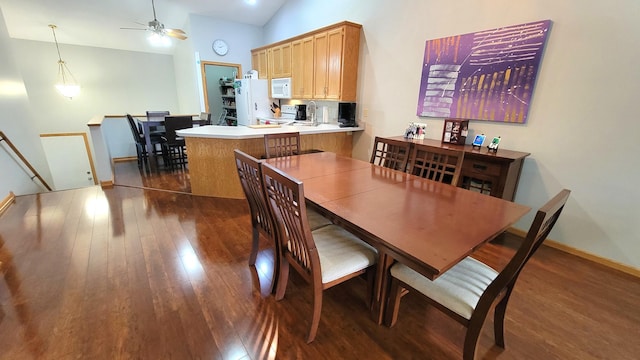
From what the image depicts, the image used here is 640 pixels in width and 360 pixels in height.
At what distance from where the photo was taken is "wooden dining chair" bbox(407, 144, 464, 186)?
1959 mm

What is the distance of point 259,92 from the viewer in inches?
217

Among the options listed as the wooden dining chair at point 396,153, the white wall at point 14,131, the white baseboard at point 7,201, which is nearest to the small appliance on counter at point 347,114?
the wooden dining chair at point 396,153

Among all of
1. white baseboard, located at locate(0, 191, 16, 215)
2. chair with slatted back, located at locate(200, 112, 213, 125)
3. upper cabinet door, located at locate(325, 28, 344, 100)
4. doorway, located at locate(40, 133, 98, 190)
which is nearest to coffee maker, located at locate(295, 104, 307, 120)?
upper cabinet door, located at locate(325, 28, 344, 100)

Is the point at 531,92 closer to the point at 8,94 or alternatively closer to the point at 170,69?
the point at 8,94

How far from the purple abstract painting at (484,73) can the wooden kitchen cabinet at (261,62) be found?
3.59 meters

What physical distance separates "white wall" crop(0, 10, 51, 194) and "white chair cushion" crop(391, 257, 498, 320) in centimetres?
452

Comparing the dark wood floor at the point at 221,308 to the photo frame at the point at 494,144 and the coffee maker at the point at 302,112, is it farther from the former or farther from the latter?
the coffee maker at the point at 302,112

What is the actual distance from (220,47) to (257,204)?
17.3ft

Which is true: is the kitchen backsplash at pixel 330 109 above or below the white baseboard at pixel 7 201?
above

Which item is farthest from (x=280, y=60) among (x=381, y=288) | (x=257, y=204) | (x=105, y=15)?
(x=381, y=288)

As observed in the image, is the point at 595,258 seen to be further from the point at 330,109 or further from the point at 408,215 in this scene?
the point at 330,109

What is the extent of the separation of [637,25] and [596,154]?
0.96m

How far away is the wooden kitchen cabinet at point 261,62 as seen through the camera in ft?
18.4

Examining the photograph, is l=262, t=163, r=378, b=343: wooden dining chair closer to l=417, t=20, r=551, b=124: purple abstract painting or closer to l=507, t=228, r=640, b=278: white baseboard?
l=507, t=228, r=640, b=278: white baseboard
